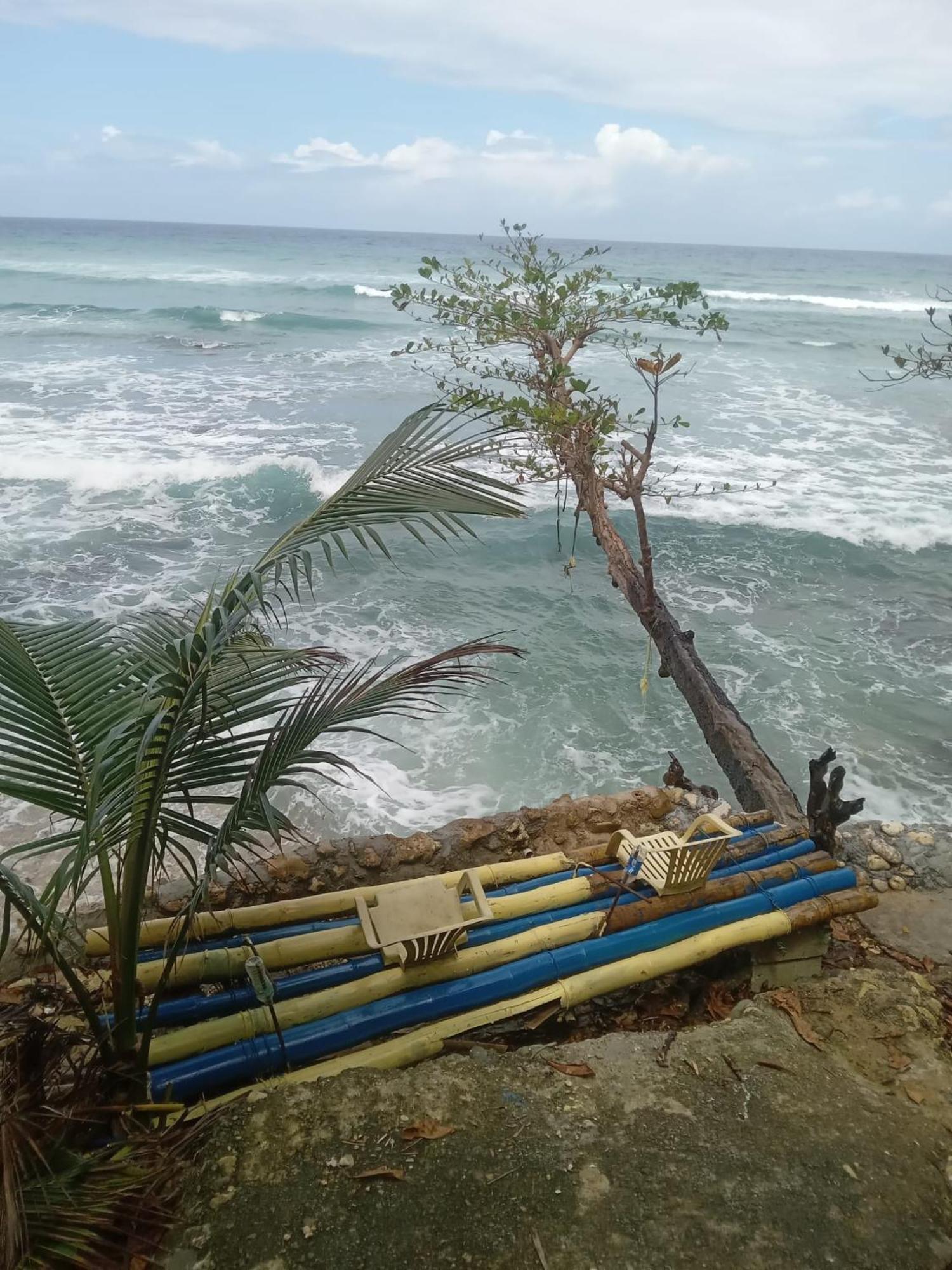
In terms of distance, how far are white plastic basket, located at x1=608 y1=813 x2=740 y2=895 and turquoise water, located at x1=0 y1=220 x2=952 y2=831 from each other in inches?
115

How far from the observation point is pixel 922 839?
5445 mm

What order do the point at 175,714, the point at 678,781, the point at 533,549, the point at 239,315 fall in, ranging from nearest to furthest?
the point at 175,714 < the point at 678,781 < the point at 533,549 < the point at 239,315

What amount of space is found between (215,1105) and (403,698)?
52.3 inches

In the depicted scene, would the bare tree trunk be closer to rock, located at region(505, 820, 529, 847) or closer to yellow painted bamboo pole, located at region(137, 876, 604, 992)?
rock, located at region(505, 820, 529, 847)

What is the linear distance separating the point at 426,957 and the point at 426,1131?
689mm

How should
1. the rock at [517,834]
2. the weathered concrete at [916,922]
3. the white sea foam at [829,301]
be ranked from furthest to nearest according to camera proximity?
1. the white sea foam at [829,301]
2. the rock at [517,834]
3. the weathered concrete at [916,922]

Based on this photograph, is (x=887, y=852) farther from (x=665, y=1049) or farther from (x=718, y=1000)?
(x=665, y=1049)

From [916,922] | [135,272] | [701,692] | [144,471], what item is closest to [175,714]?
[916,922]

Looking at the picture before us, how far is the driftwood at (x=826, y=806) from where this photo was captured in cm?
447

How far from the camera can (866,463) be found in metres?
16.7

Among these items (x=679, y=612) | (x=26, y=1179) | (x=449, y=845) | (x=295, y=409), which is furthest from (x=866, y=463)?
→ (x=26, y=1179)

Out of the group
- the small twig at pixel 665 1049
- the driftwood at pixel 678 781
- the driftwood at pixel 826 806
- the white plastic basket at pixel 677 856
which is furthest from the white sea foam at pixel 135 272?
the small twig at pixel 665 1049

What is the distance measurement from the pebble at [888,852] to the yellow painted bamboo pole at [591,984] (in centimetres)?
160

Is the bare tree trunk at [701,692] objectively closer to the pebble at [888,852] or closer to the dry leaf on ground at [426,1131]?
the pebble at [888,852]
